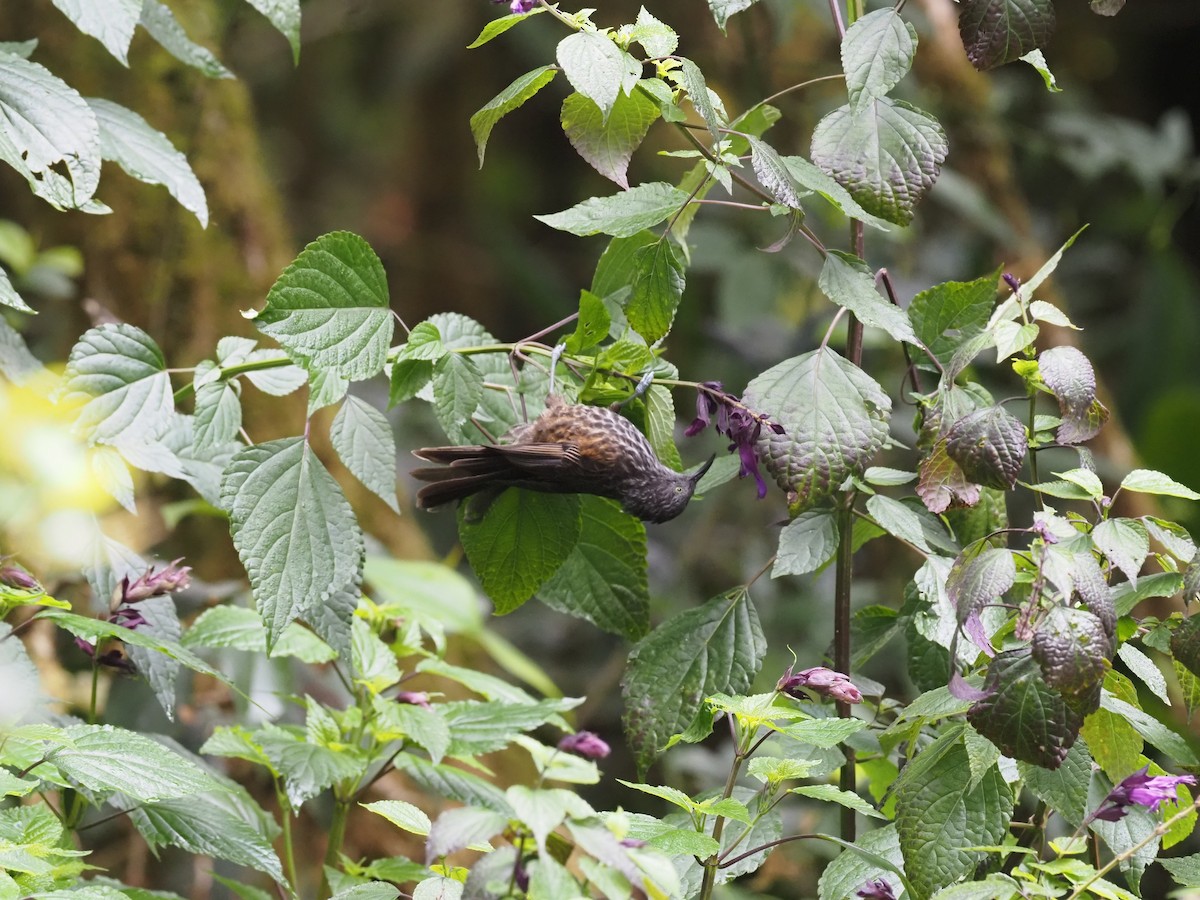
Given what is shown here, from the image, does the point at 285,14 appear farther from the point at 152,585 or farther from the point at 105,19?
the point at 152,585

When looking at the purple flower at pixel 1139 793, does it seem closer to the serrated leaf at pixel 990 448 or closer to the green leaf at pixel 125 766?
the serrated leaf at pixel 990 448

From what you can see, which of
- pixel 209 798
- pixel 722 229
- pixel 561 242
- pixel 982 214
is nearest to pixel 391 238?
pixel 561 242

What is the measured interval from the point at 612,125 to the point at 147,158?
0.46 m

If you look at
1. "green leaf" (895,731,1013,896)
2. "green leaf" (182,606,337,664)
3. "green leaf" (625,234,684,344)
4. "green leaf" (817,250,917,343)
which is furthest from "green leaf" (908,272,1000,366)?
"green leaf" (182,606,337,664)

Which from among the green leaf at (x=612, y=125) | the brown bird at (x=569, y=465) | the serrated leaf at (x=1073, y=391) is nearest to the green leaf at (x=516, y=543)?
the brown bird at (x=569, y=465)

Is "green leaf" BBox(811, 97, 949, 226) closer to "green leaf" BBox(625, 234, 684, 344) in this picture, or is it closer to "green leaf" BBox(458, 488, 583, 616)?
"green leaf" BBox(625, 234, 684, 344)

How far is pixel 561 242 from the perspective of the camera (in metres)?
5.09

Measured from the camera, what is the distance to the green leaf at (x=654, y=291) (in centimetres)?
81

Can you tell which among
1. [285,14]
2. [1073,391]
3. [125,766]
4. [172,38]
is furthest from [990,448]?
[172,38]

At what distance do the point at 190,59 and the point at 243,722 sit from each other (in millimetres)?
695

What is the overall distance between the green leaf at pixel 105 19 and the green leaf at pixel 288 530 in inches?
13.8

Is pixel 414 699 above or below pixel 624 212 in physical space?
below

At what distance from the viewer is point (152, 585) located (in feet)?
2.76

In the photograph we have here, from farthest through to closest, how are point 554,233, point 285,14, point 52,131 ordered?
1. point 554,233
2. point 285,14
3. point 52,131
